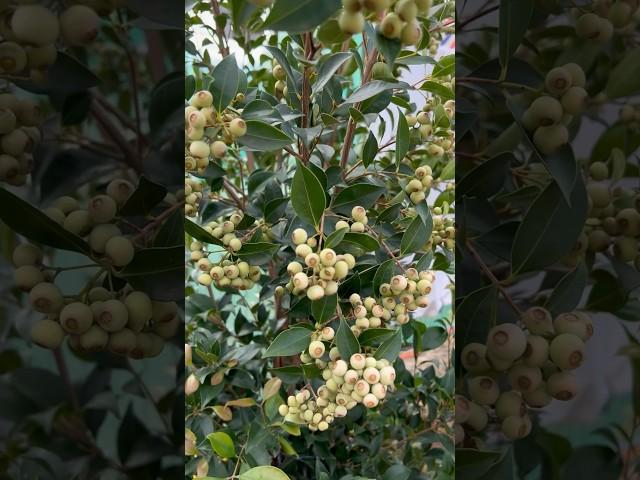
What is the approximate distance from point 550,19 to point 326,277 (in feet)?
0.90

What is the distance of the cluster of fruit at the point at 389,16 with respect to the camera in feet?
0.79

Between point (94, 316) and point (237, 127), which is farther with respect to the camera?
point (237, 127)

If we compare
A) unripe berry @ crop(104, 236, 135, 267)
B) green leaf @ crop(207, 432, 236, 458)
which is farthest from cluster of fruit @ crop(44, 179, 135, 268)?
green leaf @ crop(207, 432, 236, 458)

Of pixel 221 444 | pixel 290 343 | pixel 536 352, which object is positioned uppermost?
pixel 536 352

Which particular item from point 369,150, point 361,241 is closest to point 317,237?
point 361,241

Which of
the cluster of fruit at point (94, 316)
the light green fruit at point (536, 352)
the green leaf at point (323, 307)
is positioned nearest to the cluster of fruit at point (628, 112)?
the light green fruit at point (536, 352)

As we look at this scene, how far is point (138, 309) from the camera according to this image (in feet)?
0.59

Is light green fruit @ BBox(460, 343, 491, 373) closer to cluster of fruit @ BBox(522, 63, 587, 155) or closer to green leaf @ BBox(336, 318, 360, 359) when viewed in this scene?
cluster of fruit @ BBox(522, 63, 587, 155)

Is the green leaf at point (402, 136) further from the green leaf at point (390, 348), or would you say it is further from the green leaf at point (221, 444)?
the green leaf at point (221, 444)

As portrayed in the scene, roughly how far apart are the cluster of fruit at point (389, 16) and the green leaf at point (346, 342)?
26 cm

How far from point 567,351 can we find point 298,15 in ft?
0.63

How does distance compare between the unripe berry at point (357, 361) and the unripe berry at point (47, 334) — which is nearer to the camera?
the unripe berry at point (47, 334)

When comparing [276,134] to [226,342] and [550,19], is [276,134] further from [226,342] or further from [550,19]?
[226,342]

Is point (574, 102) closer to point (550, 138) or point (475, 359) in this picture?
point (550, 138)
